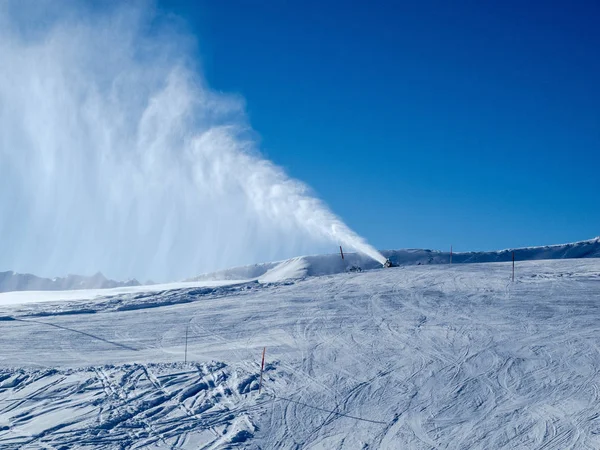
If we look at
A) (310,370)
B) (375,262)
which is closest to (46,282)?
(375,262)

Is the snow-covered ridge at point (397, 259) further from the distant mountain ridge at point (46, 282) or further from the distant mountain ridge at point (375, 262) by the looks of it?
the distant mountain ridge at point (46, 282)

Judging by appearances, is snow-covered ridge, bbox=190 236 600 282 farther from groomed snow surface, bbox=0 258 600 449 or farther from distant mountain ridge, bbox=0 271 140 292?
distant mountain ridge, bbox=0 271 140 292

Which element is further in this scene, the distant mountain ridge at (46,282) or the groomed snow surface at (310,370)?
the distant mountain ridge at (46,282)

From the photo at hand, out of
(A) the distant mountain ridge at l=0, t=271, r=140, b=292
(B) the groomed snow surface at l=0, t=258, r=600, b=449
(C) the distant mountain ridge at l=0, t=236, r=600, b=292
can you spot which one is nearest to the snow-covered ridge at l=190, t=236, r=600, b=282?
(C) the distant mountain ridge at l=0, t=236, r=600, b=292

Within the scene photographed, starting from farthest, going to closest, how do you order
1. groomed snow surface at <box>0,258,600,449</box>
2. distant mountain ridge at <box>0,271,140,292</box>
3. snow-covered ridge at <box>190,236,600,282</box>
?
distant mountain ridge at <box>0,271,140,292</box> → snow-covered ridge at <box>190,236,600,282</box> → groomed snow surface at <box>0,258,600,449</box>

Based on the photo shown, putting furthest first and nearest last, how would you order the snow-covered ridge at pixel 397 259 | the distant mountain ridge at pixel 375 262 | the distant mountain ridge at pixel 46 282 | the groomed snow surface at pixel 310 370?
the distant mountain ridge at pixel 46 282
the snow-covered ridge at pixel 397 259
the distant mountain ridge at pixel 375 262
the groomed snow surface at pixel 310 370

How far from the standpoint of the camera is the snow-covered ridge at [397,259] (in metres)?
48.6

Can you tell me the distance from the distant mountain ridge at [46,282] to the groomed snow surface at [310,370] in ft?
221

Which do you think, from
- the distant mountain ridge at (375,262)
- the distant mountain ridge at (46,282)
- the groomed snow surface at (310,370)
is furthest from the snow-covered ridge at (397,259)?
the distant mountain ridge at (46,282)

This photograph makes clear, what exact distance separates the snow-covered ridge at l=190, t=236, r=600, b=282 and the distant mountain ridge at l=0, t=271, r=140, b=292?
135 ft

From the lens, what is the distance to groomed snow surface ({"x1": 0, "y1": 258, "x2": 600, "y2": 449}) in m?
12.1

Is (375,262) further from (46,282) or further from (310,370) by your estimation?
(46,282)

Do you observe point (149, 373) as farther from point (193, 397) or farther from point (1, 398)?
point (1, 398)

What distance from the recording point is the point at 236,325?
74.0 ft
